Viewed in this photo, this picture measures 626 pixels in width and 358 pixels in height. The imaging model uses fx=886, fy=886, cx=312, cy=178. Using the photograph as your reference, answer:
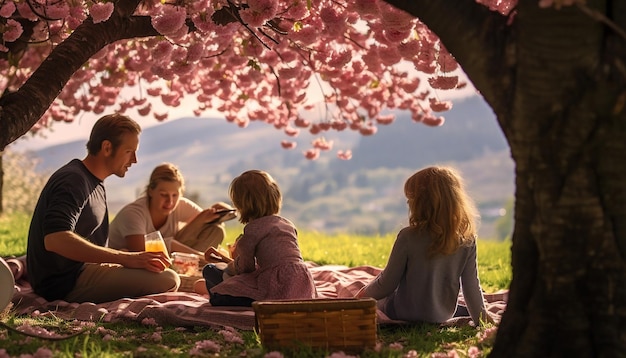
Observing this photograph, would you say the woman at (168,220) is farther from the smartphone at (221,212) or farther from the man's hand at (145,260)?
the man's hand at (145,260)

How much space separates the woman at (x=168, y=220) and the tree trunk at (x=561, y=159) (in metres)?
3.78

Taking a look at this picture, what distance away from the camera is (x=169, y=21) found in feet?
18.6

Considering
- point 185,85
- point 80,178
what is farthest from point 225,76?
point 80,178

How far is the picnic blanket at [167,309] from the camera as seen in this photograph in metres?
5.13

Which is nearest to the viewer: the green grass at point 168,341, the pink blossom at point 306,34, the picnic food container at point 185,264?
the green grass at point 168,341

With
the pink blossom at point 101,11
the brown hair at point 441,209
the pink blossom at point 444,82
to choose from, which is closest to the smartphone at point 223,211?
the pink blossom at point 444,82

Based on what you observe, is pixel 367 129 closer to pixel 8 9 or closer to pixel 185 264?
pixel 185 264

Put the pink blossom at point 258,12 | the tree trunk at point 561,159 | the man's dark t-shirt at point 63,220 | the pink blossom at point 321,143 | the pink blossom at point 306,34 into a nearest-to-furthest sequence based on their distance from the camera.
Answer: the tree trunk at point 561,159
the pink blossom at point 258,12
the man's dark t-shirt at point 63,220
the pink blossom at point 306,34
the pink blossom at point 321,143

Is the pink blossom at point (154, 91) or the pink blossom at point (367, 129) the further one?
the pink blossom at point (367, 129)

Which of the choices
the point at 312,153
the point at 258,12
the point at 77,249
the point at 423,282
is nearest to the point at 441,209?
the point at 423,282

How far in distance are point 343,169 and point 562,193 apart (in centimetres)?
10509

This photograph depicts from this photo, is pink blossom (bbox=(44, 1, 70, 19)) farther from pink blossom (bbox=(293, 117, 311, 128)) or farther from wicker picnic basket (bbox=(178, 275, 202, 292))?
pink blossom (bbox=(293, 117, 311, 128))

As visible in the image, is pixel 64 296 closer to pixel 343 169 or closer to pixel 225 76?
pixel 225 76

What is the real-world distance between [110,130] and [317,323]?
2539 millimetres
